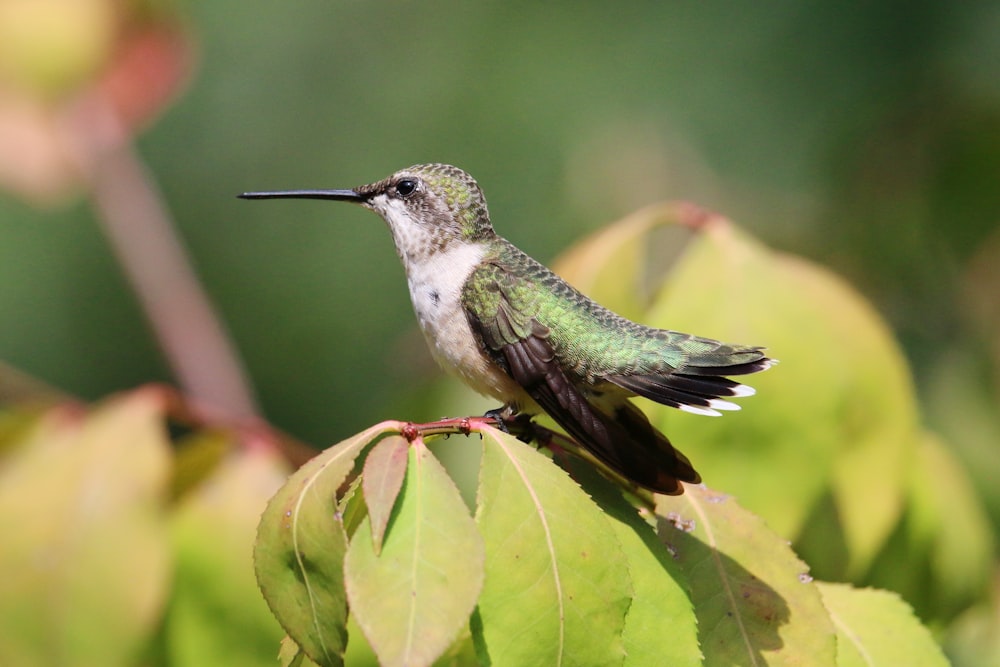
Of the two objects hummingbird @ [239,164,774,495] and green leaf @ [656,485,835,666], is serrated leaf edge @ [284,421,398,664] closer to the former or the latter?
hummingbird @ [239,164,774,495]

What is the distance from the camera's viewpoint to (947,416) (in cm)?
390

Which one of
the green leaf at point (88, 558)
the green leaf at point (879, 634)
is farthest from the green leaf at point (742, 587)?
the green leaf at point (88, 558)

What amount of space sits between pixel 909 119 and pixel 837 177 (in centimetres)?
42

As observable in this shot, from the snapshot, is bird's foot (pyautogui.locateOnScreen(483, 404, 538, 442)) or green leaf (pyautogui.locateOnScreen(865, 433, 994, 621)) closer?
bird's foot (pyautogui.locateOnScreen(483, 404, 538, 442))

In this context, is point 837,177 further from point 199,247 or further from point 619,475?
point 199,247

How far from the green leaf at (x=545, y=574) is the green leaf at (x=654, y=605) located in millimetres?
77

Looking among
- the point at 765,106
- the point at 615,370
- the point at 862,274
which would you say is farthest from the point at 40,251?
the point at 615,370

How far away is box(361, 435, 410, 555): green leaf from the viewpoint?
1.28 meters

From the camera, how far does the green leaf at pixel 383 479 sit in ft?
4.20

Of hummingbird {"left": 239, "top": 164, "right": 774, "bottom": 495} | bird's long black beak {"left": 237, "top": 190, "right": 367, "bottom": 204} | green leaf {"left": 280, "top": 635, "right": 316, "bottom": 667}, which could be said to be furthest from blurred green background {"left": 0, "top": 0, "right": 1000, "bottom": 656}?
green leaf {"left": 280, "top": 635, "right": 316, "bottom": 667}

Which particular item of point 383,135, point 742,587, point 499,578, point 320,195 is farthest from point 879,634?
point 383,135

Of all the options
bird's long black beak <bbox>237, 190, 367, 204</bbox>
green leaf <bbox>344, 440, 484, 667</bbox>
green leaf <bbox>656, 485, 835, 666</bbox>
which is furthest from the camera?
bird's long black beak <bbox>237, 190, 367, 204</bbox>

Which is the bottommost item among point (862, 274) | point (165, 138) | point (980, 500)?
point (165, 138)

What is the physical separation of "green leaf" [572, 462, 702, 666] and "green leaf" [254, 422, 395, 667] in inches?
15.0
